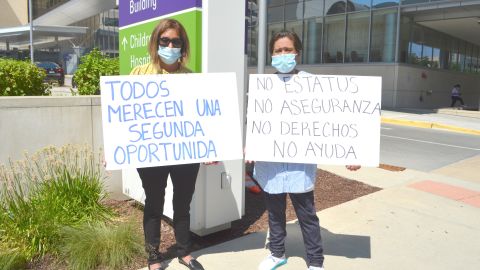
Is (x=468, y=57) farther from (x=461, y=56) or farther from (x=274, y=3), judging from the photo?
(x=274, y=3)

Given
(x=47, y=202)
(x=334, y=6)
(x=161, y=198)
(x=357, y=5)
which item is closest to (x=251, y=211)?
(x=161, y=198)

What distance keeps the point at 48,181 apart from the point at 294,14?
77.0 feet

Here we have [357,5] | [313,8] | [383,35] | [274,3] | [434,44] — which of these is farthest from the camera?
[274,3]

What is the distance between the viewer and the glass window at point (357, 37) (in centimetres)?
2194

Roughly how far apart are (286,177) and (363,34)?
20.5 meters

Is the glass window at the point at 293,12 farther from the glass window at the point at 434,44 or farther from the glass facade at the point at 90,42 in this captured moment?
the glass facade at the point at 90,42

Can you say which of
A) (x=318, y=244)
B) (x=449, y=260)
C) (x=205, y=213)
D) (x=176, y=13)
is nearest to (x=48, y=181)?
(x=205, y=213)

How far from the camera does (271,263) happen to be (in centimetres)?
351

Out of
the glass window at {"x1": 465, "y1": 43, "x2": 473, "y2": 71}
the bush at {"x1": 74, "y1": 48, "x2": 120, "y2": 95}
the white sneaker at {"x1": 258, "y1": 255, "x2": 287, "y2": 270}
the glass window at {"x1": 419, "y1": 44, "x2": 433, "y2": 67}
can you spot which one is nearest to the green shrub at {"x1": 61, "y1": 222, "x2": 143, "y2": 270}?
the white sneaker at {"x1": 258, "y1": 255, "x2": 287, "y2": 270}

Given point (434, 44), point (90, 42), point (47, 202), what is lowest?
point (47, 202)

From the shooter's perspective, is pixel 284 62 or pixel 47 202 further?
pixel 47 202

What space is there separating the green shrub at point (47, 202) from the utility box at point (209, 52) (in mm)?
801

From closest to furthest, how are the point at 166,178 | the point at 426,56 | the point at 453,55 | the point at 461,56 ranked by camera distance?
1. the point at 166,178
2. the point at 426,56
3. the point at 453,55
4. the point at 461,56

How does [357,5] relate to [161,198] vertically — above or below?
above
